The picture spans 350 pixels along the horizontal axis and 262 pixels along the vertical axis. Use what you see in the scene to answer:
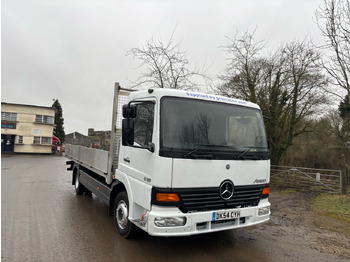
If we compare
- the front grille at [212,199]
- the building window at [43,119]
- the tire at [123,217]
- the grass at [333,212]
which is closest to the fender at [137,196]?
the tire at [123,217]

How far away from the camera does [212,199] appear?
357cm

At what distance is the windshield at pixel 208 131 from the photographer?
3.43 m

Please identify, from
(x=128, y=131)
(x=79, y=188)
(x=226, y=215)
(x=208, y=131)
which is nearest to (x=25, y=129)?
(x=79, y=188)

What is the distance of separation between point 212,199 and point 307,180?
29.5 ft

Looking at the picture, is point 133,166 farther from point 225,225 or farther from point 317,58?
point 317,58

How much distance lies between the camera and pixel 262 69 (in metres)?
Answer: 13.6

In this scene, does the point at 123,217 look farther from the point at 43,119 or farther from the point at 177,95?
the point at 43,119

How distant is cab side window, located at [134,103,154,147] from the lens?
362 centimetres

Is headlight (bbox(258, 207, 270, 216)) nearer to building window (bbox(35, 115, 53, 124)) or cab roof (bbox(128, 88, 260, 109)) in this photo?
cab roof (bbox(128, 88, 260, 109))

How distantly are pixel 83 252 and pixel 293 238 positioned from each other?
3.83 metres

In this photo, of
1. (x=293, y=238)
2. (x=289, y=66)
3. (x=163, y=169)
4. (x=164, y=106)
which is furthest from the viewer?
(x=289, y=66)

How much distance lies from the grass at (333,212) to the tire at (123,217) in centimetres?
438

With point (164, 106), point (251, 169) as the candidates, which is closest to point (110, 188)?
point (164, 106)

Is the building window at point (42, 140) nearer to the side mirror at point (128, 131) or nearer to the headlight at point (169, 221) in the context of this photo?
the side mirror at point (128, 131)
